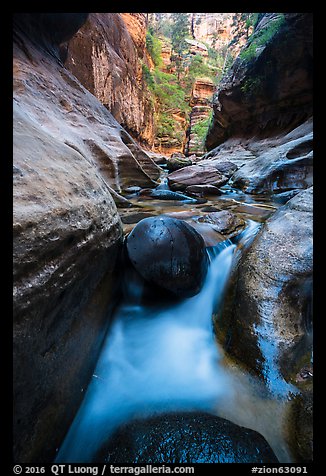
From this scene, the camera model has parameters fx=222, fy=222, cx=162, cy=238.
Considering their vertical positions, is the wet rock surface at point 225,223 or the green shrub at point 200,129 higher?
the green shrub at point 200,129

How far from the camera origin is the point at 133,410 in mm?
1409

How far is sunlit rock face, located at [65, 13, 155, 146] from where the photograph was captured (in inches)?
383

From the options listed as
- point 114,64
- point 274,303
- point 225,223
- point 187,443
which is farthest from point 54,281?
point 114,64

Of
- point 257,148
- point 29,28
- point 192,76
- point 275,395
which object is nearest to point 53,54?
point 29,28

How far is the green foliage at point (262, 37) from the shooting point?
26.9ft

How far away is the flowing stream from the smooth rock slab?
4624 millimetres

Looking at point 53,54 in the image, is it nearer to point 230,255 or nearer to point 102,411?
point 230,255

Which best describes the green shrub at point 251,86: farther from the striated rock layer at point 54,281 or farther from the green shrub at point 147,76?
the green shrub at point 147,76

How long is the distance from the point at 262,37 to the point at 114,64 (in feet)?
26.1

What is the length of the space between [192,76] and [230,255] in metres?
35.7

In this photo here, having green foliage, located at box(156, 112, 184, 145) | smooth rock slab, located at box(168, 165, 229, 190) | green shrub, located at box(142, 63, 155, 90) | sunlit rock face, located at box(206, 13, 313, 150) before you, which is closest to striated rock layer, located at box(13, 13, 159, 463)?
smooth rock slab, located at box(168, 165, 229, 190)

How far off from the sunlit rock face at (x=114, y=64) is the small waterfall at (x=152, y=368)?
34.4ft

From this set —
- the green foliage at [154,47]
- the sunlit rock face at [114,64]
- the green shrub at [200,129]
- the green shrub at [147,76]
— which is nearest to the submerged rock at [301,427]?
the sunlit rock face at [114,64]

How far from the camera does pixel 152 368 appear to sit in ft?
5.67
